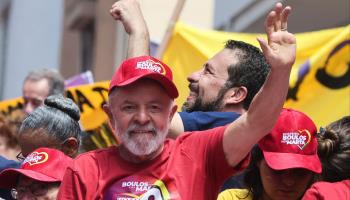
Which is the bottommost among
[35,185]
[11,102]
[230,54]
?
[11,102]

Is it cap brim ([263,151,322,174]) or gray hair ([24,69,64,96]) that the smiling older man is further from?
gray hair ([24,69,64,96])

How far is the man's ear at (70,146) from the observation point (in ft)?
15.5

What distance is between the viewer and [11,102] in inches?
333

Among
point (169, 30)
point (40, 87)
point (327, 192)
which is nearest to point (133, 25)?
point (327, 192)

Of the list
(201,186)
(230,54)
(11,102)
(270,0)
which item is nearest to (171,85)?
(201,186)

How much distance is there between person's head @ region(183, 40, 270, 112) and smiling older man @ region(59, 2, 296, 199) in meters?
1.00

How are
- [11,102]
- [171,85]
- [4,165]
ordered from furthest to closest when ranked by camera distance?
[11,102], [4,165], [171,85]

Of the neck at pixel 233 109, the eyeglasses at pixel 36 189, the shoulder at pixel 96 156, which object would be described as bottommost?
the eyeglasses at pixel 36 189

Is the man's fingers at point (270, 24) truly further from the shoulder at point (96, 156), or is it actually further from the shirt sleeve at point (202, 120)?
the shirt sleeve at point (202, 120)

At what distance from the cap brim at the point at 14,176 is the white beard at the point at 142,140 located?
2.12 feet

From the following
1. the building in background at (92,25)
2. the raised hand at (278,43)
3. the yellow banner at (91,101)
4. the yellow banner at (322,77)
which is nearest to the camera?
the raised hand at (278,43)

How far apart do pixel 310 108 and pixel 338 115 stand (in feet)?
0.67

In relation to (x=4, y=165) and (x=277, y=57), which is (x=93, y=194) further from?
(x=4, y=165)

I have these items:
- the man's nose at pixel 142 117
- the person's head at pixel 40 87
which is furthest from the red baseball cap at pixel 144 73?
the person's head at pixel 40 87
